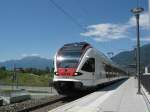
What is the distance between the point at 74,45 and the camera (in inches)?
925

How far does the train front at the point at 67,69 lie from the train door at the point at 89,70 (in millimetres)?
630

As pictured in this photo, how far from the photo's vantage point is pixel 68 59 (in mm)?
22188

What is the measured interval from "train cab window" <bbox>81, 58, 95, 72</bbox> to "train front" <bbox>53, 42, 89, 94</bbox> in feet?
2.04

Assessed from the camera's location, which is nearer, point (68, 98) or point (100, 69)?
point (68, 98)

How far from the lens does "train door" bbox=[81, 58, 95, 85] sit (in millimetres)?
22266

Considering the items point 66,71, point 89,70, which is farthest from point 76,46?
point 66,71

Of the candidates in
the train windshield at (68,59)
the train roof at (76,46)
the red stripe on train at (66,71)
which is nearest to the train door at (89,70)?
the train windshield at (68,59)

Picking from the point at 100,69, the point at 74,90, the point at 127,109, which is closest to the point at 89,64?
the point at 74,90

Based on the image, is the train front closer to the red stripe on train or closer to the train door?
the red stripe on train

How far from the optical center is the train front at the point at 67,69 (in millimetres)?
21453

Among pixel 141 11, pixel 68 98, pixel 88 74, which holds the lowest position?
pixel 68 98

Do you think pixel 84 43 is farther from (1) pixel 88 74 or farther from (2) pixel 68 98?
(2) pixel 68 98

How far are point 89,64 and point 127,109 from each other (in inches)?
337

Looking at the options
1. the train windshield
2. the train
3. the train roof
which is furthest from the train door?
the train roof
